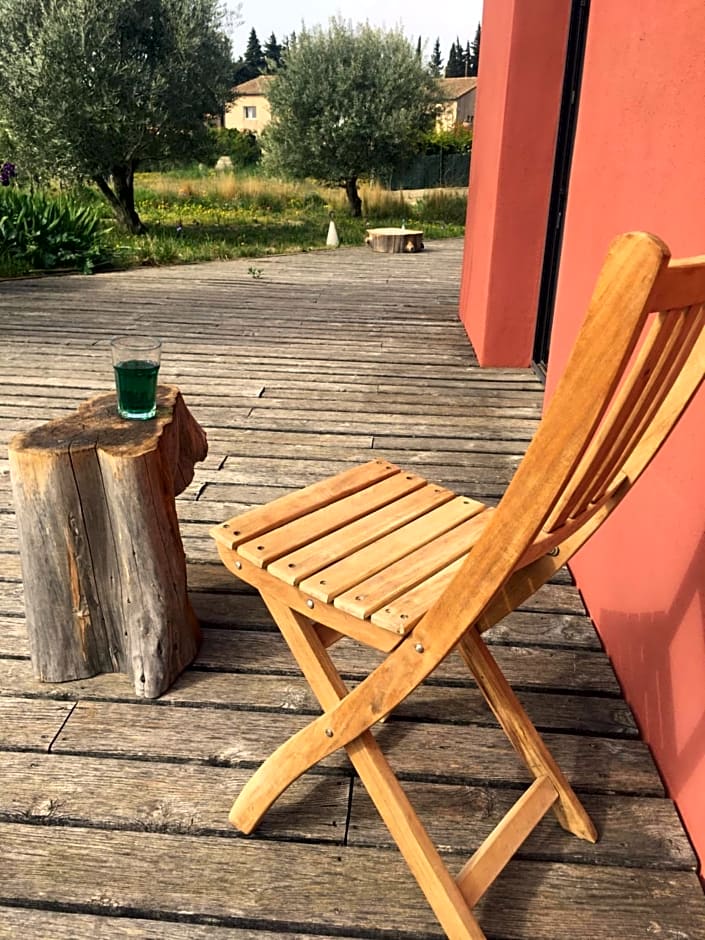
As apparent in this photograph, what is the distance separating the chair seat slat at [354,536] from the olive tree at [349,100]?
14419mm

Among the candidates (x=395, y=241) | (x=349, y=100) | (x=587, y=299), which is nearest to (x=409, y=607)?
(x=587, y=299)

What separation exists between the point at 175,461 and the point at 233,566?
2.35ft

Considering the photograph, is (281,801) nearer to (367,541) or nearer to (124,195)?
(367,541)

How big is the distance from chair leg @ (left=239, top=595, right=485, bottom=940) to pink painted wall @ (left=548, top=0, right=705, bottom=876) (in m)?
0.54

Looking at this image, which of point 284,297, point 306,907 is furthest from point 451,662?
point 284,297

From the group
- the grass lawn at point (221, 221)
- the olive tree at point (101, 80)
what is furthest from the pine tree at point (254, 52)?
the olive tree at point (101, 80)

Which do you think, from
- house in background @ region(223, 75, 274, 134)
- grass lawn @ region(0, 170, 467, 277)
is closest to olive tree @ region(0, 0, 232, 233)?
grass lawn @ region(0, 170, 467, 277)

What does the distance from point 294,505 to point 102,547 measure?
1.90 ft

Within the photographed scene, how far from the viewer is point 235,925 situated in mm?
1446

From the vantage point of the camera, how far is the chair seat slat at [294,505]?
5.03 ft

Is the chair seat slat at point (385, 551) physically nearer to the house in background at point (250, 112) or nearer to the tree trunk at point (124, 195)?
the tree trunk at point (124, 195)

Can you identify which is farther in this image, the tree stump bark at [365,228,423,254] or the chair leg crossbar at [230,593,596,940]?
the tree stump bark at [365,228,423,254]

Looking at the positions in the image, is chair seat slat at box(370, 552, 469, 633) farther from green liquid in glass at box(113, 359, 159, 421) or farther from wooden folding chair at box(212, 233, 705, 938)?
green liquid in glass at box(113, 359, 159, 421)

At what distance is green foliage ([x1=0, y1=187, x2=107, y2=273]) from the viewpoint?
310 inches
